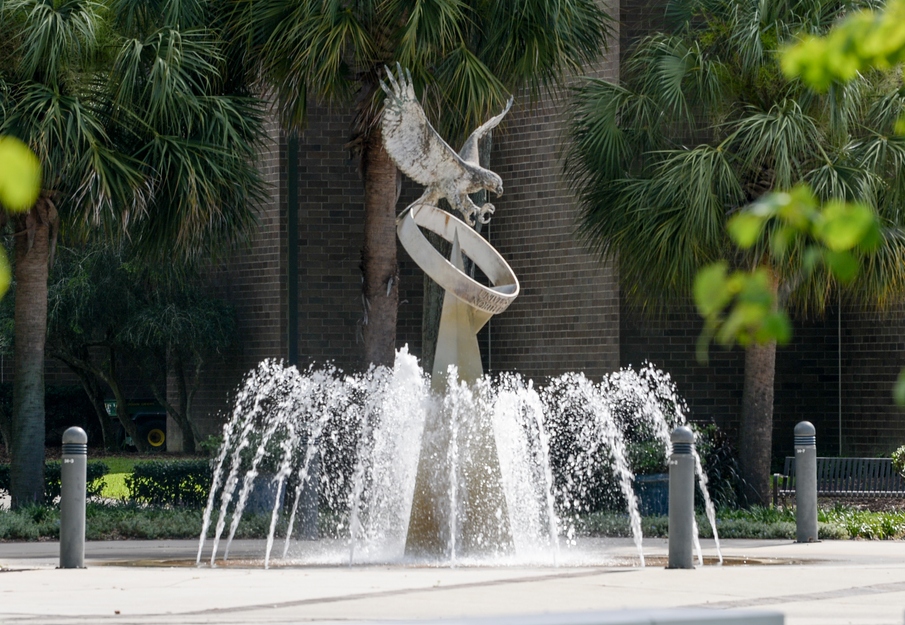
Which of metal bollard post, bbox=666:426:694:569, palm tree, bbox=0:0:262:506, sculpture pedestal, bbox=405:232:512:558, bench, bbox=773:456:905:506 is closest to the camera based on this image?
metal bollard post, bbox=666:426:694:569

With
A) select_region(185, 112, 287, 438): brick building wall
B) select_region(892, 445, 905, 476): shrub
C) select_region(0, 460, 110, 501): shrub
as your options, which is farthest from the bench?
select_region(185, 112, 287, 438): brick building wall

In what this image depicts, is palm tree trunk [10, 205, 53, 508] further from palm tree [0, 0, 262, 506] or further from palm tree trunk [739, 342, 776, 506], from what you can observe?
palm tree trunk [739, 342, 776, 506]

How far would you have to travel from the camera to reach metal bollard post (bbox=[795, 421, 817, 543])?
12.5 m

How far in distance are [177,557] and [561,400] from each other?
26.4ft

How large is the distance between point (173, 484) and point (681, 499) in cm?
815

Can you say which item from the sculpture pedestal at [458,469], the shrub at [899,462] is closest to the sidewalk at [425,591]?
the sculpture pedestal at [458,469]

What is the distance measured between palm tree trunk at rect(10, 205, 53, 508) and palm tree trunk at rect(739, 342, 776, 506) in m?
7.97

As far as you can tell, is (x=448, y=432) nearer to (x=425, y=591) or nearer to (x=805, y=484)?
(x=425, y=591)

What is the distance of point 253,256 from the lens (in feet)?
79.0

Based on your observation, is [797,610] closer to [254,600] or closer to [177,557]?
[254,600]

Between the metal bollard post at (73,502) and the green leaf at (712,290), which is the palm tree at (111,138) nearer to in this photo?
the metal bollard post at (73,502)

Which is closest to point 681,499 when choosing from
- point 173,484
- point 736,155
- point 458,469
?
point 458,469

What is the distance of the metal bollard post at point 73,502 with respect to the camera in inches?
391

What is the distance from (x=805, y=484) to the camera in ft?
41.0
